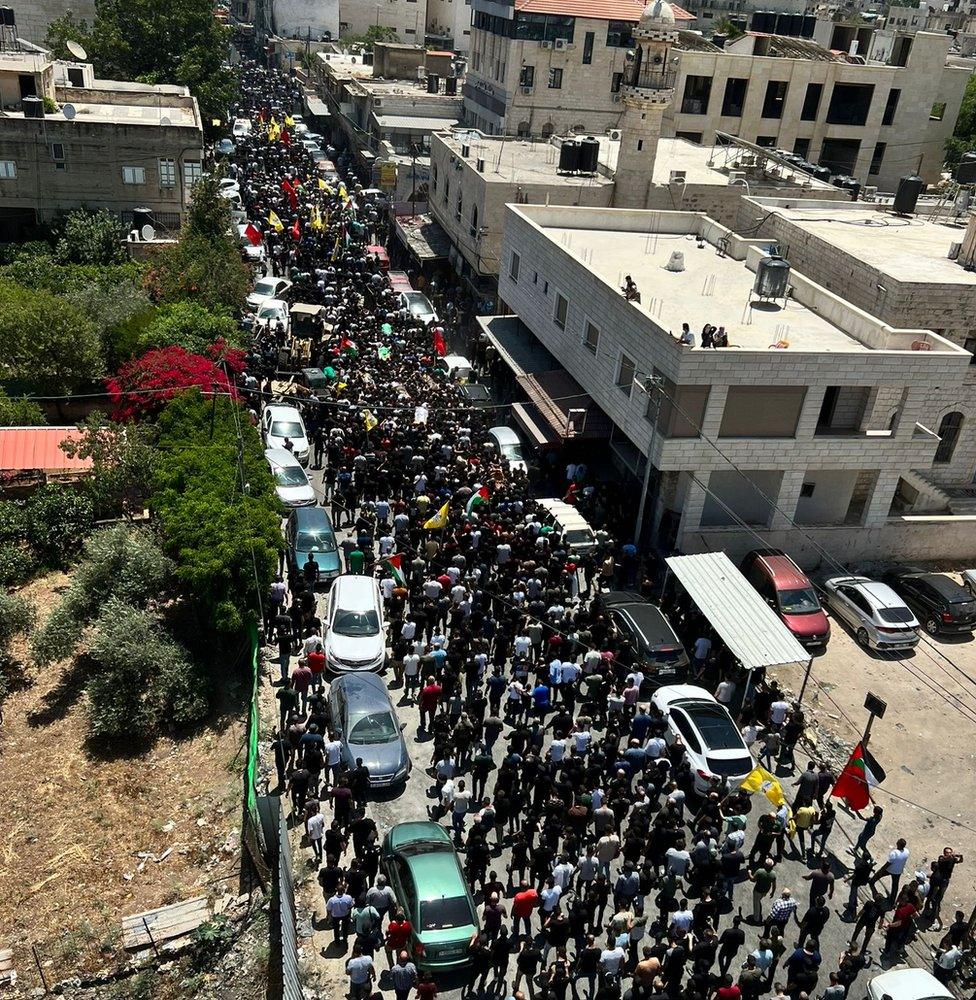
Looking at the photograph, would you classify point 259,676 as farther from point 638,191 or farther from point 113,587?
point 638,191

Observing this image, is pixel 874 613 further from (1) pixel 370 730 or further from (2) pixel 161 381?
(2) pixel 161 381

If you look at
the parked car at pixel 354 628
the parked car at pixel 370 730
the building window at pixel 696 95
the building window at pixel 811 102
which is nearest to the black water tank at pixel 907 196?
the building window at pixel 696 95

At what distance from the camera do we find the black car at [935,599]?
23.7 meters

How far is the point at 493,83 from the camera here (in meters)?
57.7

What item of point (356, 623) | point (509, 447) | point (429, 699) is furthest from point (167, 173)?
point (429, 699)

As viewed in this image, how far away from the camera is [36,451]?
82.5 feet

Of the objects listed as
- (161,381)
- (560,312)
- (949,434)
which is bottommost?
(949,434)

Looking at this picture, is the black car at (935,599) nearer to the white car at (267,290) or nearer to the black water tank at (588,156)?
the black water tank at (588,156)

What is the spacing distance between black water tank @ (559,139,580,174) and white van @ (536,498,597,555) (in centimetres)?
2118

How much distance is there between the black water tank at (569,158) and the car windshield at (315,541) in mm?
23739

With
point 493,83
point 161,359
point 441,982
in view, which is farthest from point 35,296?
point 493,83

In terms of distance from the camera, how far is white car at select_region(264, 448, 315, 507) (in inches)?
986

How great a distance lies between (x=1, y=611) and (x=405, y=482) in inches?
392

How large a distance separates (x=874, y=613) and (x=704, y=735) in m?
7.70
